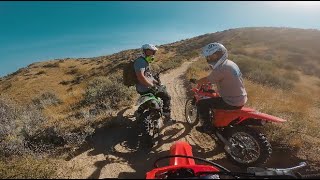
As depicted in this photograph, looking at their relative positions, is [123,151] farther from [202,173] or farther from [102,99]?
[102,99]

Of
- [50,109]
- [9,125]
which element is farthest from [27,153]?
[50,109]

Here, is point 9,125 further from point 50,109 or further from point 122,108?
point 50,109

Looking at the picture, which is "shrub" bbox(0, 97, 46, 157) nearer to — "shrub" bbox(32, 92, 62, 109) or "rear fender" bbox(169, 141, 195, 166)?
"rear fender" bbox(169, 141, 195, 166)

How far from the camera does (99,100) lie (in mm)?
16453

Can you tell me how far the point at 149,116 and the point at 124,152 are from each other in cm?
114

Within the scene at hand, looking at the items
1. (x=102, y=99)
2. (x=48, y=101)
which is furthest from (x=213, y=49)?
(x=48, y=101)

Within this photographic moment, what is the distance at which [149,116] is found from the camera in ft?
32.9

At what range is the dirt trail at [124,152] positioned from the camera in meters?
8.64

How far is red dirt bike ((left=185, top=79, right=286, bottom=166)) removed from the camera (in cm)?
828

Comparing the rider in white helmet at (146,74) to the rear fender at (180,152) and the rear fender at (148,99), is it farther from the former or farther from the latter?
the rear fender at (180,152)

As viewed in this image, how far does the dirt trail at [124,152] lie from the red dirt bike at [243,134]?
52 centimetres

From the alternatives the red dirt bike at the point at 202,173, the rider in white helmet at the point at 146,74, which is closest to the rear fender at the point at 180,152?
the red dirt bike at the point at 202,173

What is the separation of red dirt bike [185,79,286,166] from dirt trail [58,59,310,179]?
52 centimetres

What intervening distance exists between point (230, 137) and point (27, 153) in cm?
491
